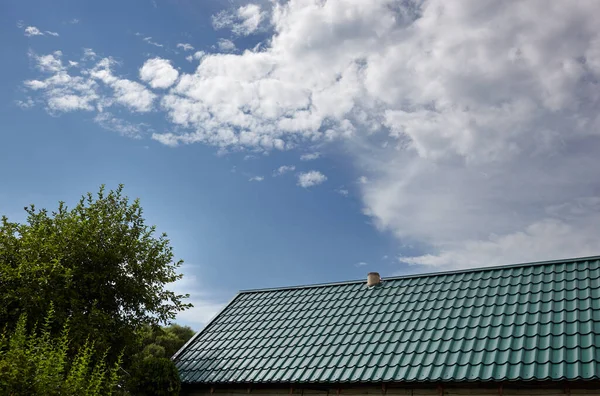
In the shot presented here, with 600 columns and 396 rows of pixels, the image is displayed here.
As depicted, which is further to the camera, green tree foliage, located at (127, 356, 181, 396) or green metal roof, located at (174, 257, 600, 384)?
green tree foliage, located at (127, 356, 181, 396)

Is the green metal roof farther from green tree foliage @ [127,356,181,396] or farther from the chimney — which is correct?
green tree foliage @ [127,356,181,396]

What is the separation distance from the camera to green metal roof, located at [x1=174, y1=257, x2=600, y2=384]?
1318 cm

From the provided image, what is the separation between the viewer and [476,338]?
1456 cm

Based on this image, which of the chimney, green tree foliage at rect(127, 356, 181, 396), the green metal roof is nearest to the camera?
the green metal roof

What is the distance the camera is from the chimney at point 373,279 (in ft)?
67.7

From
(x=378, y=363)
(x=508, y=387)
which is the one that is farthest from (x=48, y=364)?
(x=508, y=387)

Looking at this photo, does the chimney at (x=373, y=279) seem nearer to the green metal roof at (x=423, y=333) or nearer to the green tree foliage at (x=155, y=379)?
the green metal roof at (x=423, y=333)

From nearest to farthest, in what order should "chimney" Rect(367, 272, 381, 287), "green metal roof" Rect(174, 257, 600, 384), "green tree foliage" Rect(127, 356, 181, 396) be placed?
"green metal roof" Rect(174, 257, 600, 384) < "green tree foliage" Rect(127, 356, 181, 396) < "chimney" Rect(367, 272, 381, 287)

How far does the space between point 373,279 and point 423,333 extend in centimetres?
501

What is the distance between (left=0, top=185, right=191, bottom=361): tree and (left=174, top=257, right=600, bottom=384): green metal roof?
8.83ft

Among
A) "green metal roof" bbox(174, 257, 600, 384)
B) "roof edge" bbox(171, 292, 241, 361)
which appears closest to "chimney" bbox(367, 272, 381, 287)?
"green metal roof" bbox(174, 257, 600, 384)

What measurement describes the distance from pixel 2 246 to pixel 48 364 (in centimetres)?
1229

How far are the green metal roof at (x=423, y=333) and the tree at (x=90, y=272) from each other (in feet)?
8.83

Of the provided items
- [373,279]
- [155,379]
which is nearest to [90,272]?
[155,379]
